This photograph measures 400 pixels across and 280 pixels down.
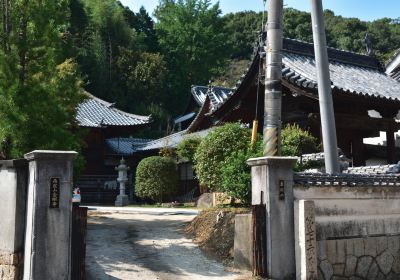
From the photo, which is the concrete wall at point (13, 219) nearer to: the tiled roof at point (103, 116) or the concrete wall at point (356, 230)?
the concrete wall at point (356, 230)

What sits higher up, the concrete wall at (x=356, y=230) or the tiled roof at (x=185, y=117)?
the tiled roof at (x=185, y=117)

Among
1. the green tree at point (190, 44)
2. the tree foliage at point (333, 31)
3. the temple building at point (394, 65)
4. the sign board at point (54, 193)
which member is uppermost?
the tree foliage at point (333, 31)

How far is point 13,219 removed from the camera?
24.6ft

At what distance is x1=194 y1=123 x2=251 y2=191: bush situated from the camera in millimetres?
12609

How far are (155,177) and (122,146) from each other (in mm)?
10704

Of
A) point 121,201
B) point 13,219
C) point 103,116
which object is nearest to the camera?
point 13,219

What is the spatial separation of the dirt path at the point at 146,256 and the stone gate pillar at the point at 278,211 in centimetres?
108

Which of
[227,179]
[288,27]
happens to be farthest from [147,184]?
[288,27]

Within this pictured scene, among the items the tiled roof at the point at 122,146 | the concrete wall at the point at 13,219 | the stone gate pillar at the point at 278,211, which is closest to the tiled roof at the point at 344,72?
the stone gate pillar at the point at 278,211

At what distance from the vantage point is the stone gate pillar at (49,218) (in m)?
6.90

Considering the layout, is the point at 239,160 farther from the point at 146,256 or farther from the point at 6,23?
the point at 6,23

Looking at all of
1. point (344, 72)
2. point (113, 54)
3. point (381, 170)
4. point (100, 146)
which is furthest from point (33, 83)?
point (113, 54)

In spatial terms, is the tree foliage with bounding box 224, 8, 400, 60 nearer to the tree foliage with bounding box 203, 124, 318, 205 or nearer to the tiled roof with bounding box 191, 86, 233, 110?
the tiled roof with bounding box 191, 86, 233, 110

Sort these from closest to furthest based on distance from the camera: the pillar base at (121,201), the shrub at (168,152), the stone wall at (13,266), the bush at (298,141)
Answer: the stone wall at (13,266)
the bush at (298,141)
the pillar base at (121,201)
the shrub at (168,152)
